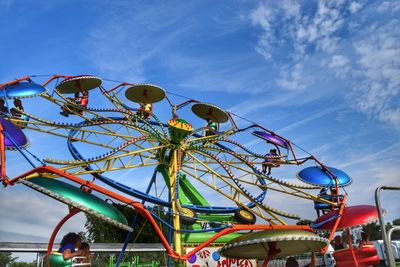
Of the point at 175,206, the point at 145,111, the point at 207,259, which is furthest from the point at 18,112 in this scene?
the point at 207,259

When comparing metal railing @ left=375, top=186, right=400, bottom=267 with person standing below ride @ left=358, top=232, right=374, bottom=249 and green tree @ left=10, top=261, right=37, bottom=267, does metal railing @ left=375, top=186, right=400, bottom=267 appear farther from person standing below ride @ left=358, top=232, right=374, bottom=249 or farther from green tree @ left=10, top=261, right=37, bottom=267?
green tree @ left=10, top=261, right=37, bottom=267

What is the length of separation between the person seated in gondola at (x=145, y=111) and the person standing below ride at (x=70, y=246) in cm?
905

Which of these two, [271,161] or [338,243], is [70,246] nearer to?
[338,243]

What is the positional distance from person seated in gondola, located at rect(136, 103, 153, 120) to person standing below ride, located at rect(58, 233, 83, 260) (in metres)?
9.05

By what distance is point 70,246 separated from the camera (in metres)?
7.77

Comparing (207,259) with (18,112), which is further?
(207,259)

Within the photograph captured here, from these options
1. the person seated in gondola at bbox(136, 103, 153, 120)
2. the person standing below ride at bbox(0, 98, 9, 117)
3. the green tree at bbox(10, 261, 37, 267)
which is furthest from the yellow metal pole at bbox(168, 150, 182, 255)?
the green tree at bbox(10, 261, 37, 267)

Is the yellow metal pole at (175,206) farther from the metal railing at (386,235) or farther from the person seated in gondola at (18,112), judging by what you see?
the metal railing at (386,235)

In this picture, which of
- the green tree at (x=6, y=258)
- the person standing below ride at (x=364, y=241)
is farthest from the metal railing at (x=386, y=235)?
the green tree at (x=6, y=258)

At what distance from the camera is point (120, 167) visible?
14602 millimetres

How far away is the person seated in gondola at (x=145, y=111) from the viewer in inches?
659

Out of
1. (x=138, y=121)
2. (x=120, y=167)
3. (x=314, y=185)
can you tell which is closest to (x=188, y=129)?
(x=138, y=121)

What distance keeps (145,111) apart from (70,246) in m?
9.44

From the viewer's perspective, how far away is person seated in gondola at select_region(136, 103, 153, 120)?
54.9 ft
